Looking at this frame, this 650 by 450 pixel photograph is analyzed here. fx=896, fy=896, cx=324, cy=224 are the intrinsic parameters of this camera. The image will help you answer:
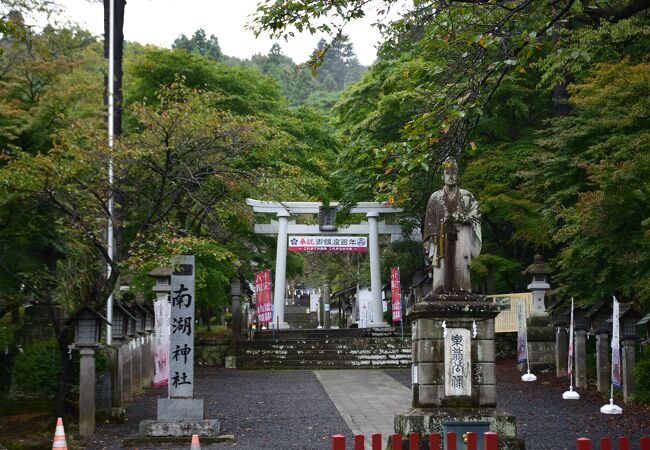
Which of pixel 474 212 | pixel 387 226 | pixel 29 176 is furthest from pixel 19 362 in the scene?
pixel 387 226

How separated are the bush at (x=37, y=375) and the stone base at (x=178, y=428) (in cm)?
297

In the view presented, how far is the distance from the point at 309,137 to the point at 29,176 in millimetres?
22768

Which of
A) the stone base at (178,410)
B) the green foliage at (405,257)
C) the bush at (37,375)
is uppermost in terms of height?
the green foliage at (405,257)

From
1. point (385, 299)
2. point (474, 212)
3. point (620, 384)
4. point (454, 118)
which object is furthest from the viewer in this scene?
point (385, 299)

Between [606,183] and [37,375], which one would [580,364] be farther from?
[37,375]

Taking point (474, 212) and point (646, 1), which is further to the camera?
point (474, 212)

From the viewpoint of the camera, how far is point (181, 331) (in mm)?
14891

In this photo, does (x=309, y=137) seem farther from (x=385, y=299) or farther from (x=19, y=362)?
(x=19, y=362)

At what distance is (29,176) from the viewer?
13.9 m

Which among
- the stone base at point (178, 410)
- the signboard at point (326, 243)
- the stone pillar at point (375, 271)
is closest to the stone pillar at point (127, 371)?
the stone base at point (178, 410)

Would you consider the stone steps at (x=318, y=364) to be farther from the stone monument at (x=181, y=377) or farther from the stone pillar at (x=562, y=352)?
the stone monument at (x=181, y=377)

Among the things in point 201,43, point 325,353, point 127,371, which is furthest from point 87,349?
point 201,43

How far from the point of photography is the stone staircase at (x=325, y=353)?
29.9m

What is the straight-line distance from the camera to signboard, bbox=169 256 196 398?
14.7 m
